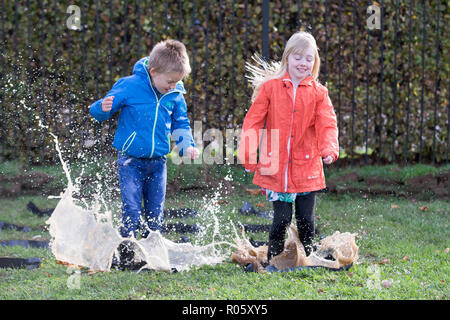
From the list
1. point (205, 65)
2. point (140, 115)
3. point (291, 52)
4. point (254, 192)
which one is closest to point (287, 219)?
point (291, 52)

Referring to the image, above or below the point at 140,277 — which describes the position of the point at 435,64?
above

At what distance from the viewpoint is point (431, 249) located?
4.14 m

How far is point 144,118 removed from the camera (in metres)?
3.84

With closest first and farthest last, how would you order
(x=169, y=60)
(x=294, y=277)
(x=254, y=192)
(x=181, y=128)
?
(x=294, y=277)
(x=169, y=60)
(x=181, y=128)
(x=254, y=192)

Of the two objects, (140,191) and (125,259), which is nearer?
(125,259)

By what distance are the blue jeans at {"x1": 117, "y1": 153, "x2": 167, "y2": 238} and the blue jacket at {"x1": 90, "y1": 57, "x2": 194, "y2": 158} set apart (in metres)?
0.07

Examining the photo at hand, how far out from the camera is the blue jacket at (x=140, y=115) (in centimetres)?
382

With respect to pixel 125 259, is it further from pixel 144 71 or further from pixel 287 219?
pixel 144 71

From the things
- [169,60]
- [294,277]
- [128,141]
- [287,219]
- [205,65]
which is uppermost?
[205,65]

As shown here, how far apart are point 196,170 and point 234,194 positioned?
0.53 m

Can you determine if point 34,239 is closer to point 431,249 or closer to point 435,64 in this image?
point 431,249

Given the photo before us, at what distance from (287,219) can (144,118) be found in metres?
1.15

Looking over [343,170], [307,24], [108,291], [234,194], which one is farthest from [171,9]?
[108,291]

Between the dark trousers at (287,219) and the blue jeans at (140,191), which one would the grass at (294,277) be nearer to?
the dark trousers at (287,219)
